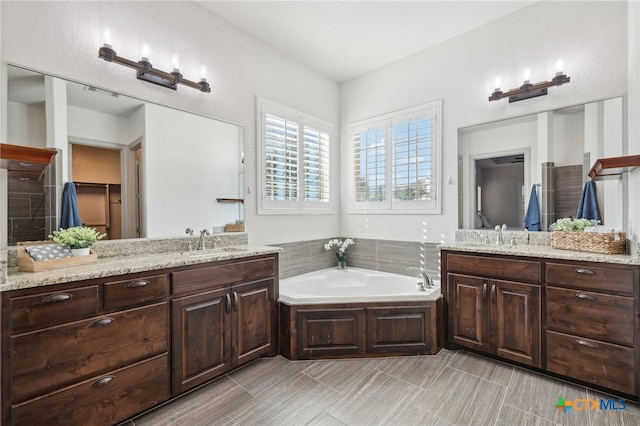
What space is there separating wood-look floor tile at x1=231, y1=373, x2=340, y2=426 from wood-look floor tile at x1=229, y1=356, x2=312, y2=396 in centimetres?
7

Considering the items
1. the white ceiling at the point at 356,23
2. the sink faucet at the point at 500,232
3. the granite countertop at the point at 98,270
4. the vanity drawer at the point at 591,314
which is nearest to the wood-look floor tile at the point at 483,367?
the vanity drawer at the point at 591,314

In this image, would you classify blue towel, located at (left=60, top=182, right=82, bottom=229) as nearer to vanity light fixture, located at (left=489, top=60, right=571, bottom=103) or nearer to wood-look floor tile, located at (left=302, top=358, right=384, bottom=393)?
wood-look floor tile, located at (left=302, top=358, right=384, bottom=393)

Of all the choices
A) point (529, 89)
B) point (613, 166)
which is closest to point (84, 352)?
point (613, 166)

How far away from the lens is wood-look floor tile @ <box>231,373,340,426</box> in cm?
179

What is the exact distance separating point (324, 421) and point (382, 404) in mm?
412

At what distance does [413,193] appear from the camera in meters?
3.45

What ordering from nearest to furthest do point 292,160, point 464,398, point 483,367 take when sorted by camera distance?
point 464,398 < point 483,367 < point 292,160

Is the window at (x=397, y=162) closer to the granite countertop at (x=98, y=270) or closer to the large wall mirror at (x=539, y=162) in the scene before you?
the large wall mirror at (x=539, y=162)

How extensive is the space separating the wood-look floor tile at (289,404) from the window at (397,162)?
7.11 ft

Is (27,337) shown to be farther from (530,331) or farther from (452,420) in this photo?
(530,331)

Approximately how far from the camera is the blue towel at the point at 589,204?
2404mm

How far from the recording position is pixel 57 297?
148cm

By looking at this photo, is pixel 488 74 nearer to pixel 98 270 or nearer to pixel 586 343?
pixel 586 343

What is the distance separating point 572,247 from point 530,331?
2.37 feet
